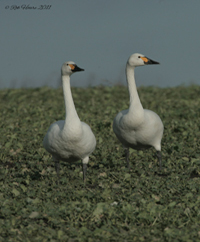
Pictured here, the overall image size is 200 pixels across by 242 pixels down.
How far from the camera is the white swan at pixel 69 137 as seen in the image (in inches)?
265

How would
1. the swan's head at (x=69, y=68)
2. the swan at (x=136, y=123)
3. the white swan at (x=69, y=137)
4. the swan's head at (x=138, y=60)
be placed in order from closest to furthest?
the white swan at (x=69, y=137) → the swan's head at (x=69, y=68) → the swan at (x=136, y=123) → the swan's head at (x=138, y=60)

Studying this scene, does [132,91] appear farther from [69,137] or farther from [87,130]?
[69,137]

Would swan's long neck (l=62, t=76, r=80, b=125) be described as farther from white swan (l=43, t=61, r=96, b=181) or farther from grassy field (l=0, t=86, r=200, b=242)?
grassy field (l=0, t=86, r=200, b=242)

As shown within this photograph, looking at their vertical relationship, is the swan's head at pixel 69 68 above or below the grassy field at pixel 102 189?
above

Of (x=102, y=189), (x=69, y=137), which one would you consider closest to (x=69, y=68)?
(x=69, y=137)

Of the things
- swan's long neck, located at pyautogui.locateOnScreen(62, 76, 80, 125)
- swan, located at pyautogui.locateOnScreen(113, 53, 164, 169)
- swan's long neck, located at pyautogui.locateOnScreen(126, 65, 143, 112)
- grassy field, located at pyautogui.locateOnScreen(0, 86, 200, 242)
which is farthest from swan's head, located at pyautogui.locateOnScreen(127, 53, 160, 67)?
grassy field, located at pyautogui.locateOnScreen(0, 86, 200, 242)

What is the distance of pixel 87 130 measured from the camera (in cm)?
705

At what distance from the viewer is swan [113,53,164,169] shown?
7.55 metres

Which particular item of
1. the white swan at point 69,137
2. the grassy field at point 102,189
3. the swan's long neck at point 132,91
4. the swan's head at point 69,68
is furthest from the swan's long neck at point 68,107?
the swan's long neck at point 132,91

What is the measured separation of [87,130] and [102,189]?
0.94 metres

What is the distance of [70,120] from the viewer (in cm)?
680

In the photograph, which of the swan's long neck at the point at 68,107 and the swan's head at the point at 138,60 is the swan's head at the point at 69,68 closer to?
the swan's long neck at the point at 68,107

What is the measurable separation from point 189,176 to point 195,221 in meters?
2.08

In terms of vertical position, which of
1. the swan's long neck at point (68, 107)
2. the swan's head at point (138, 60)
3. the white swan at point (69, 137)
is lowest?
the white swan at point (69, 137)
